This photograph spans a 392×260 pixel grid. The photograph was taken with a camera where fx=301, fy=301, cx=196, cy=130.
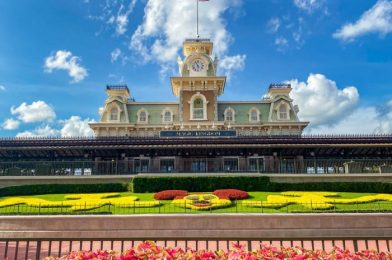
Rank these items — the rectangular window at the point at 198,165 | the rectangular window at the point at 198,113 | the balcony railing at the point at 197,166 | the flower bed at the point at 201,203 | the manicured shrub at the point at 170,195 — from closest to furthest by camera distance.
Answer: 1. the flower bed at the point at 201,203
2. the manicured shrub at the point at 170,195
3. the balcony railing at the point at 197,166
4. the rectangular window at the point at 198,165
5. the rectangular window at the point at 198,113

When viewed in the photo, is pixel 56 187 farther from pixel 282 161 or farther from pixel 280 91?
pixel 280 91

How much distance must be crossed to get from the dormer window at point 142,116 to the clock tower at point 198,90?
227 inches

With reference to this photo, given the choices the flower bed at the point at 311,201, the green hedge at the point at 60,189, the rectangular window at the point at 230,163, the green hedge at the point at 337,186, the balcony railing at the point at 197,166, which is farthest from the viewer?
the rectangular window at the point at 230,163

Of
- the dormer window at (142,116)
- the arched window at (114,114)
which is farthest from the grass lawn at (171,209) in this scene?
the dormer window at (142,116)

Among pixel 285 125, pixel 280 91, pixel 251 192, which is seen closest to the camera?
pixel 251 192

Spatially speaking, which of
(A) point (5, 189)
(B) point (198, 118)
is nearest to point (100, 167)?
(A) point (5, 189)

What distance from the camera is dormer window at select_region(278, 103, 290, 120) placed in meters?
47.8

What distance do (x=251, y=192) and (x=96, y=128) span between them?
28650 millimetres

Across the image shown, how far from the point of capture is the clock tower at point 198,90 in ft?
155

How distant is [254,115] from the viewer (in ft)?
161

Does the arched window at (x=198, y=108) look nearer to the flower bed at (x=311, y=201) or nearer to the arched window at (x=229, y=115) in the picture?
the arched window at (x=229, y=115)

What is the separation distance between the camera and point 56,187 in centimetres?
3005

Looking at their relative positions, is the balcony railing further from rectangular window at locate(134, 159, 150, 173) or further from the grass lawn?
the grass lawn

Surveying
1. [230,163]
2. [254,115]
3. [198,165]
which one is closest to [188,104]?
[254,115]
